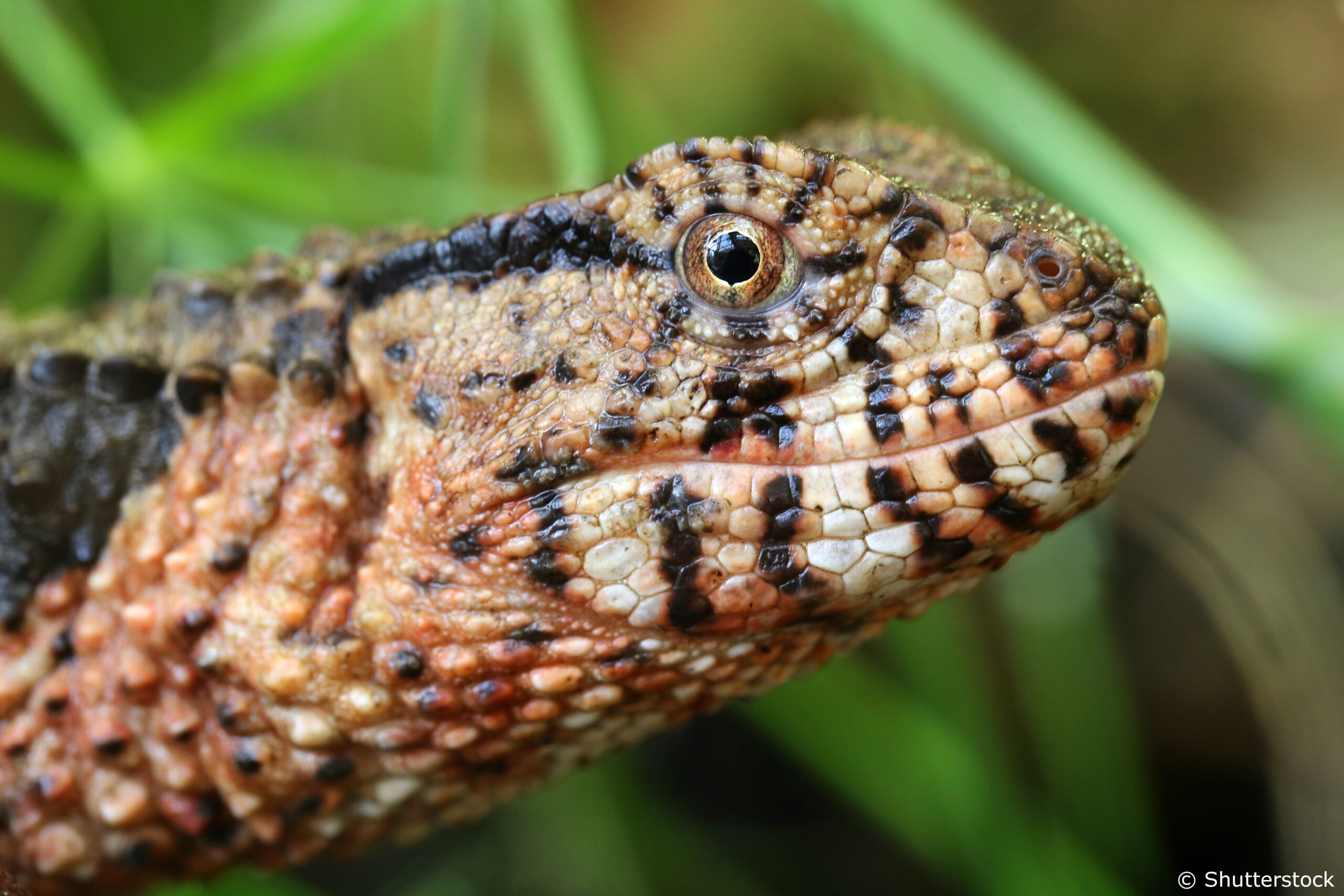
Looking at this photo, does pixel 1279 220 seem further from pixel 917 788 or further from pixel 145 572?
pixel 145 572

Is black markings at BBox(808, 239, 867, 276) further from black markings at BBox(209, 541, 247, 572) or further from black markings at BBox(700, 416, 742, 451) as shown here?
black markings at BBox(209, 541, 247, 572)

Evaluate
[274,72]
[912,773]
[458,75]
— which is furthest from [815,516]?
[274,72]

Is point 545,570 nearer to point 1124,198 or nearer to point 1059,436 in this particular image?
point 1059,436

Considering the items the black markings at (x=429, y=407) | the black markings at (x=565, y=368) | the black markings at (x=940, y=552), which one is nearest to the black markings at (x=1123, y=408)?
the black markings at (x=940, y=552)

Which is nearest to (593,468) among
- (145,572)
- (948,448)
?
(948,448)

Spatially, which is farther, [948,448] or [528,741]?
[528,741]

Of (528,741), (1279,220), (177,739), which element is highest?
(1279,220)

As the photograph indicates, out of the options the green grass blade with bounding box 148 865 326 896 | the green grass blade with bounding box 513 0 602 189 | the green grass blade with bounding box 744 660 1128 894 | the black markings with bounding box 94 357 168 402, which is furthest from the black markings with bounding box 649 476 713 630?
the green grass blade with bounding box 148 865 326 896
